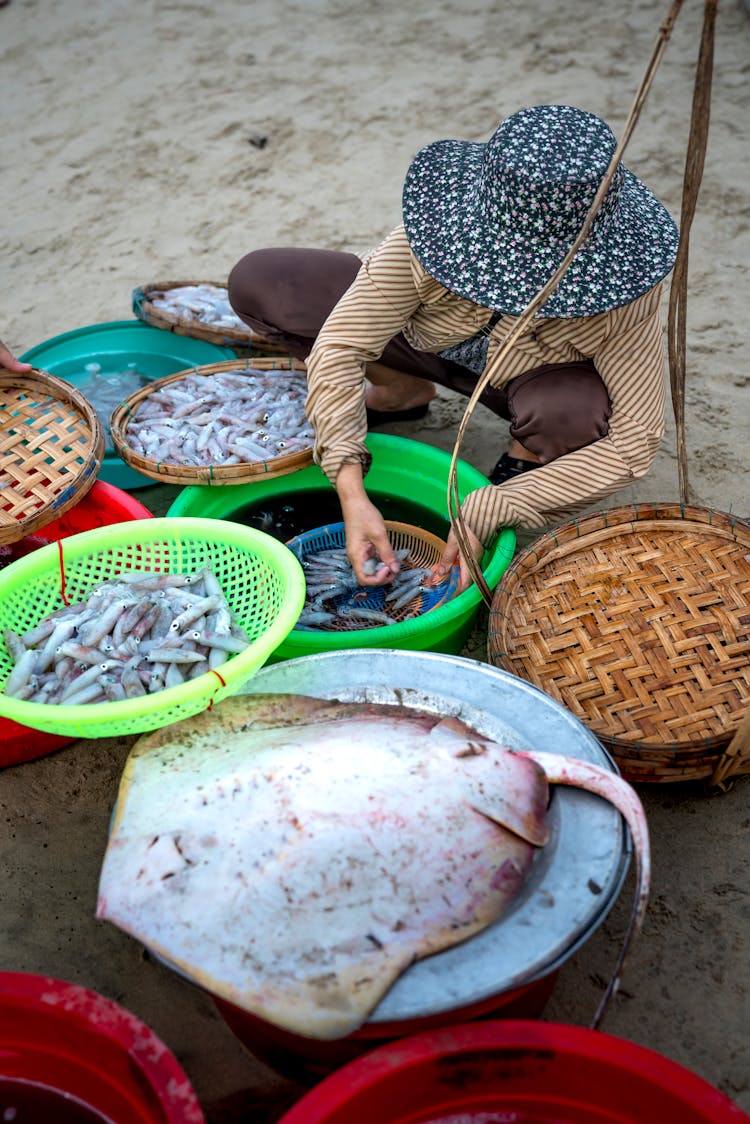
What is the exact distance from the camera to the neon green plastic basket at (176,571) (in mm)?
1992

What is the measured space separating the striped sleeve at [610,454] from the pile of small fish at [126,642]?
0.81 metres

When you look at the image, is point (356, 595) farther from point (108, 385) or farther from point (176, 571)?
point (108, 385)

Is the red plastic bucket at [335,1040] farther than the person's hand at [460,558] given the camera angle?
No

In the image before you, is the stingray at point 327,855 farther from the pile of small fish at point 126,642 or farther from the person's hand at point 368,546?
the person's hand at point 368,546

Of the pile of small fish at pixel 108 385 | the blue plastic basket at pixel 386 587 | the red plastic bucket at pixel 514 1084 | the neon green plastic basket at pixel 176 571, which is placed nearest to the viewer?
the red plastic bucket at pixel 514 1084

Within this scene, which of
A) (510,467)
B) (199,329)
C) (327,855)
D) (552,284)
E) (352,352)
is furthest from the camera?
(199,329)

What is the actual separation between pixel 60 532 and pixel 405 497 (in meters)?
1.19

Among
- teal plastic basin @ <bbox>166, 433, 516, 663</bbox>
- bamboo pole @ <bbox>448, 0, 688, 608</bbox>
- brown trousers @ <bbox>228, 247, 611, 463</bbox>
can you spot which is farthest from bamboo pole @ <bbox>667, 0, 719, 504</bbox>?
teal plastic basin @ <bbox>166, 433, 516, 663</bbox>

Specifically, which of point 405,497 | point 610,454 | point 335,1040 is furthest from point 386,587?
point 335,1040

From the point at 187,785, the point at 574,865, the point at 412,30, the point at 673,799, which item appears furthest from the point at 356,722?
the point at 412,30

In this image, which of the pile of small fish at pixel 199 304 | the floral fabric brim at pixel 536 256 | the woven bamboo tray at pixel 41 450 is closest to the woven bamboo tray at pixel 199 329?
the pile of small fish at pixel 199 304

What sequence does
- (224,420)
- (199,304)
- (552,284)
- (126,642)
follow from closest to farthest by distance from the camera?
(552,284)
(126,642)
(224,420)
(199,304)

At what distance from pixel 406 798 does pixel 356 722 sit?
249 millimetres

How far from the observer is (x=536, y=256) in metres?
2.23
